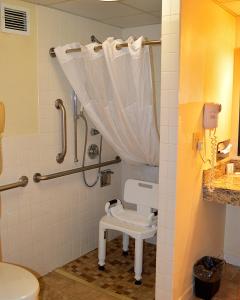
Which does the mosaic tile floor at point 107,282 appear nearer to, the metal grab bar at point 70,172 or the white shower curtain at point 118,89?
the metal grab bar at point 70,172

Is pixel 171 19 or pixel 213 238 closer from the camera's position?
pixel 171 19

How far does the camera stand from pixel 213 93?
273 centimetres

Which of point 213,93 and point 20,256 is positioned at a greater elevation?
point 213,93

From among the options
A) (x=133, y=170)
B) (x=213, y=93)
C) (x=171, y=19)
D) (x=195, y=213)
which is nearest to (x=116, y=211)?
(x=133, y=170)

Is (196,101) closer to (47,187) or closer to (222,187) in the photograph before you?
(222,187)

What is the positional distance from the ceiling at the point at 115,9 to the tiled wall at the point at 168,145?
52 centimetres

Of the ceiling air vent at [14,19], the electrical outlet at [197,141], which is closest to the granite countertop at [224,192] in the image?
the electrical outlet at [197,141]

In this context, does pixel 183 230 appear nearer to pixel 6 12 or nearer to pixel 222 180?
pixel 222 180

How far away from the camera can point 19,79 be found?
8.65ft

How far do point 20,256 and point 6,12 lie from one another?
6.04ft

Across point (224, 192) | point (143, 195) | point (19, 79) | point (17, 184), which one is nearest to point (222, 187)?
point (224, 192)

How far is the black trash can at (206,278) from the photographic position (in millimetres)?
2613

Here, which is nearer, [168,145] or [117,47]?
[168,145]

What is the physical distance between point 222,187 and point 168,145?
62 centimetres
